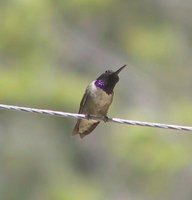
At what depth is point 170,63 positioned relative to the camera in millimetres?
12609

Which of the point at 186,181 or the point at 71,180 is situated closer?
the point at 71,180

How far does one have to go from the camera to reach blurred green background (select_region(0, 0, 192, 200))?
9.82 metres

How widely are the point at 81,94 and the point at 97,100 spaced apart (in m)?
4.40

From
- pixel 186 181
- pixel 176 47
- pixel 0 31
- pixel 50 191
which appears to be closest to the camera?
pixel 50 191

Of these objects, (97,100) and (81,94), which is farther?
(81,94)

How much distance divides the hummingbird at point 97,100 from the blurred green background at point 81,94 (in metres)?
4.04

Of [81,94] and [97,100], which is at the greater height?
[81,94]

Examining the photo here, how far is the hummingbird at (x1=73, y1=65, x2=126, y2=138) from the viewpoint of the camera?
5.38 meters

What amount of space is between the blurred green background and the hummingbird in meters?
4.04

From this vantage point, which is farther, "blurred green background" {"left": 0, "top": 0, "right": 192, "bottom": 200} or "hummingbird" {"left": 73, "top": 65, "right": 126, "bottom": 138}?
"blurred green background" {"left": 0, "top": 0, "right": 192, "bottom": 200}

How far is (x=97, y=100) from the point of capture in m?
5.43

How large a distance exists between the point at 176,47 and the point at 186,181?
191 cm

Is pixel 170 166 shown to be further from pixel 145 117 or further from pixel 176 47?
pixel 176 47

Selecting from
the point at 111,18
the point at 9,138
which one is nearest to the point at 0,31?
the point at 9,138
